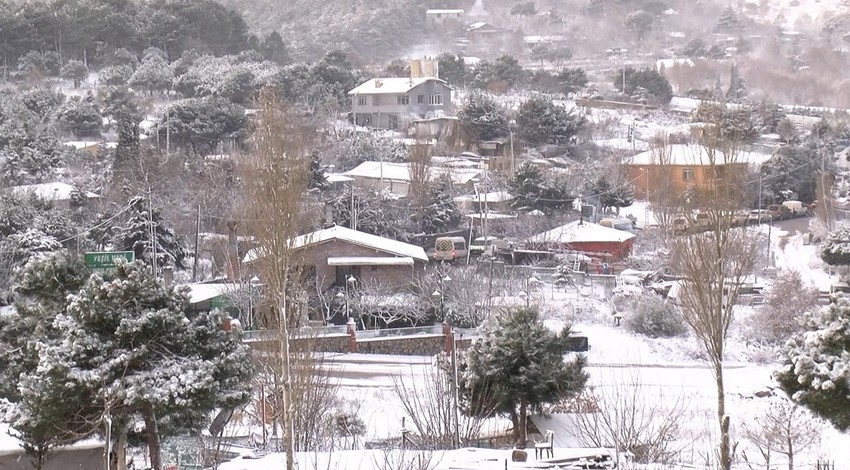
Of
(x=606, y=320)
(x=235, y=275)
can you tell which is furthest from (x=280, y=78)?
(x=606, y=320)

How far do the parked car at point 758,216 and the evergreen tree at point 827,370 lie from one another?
17.6m

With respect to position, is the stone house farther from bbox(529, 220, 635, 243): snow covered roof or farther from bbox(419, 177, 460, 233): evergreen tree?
bbox(419, 177, 460, 233): evergreen tree

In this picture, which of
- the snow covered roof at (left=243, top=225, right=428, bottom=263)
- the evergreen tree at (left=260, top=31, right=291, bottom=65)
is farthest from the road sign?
the evergreen tree at (left=260, top=31, right=291, bottom=65)

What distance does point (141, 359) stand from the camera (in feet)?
26.5

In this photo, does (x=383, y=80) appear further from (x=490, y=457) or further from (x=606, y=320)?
(x=490, y=457)

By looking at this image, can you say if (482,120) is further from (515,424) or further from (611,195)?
(515,424)

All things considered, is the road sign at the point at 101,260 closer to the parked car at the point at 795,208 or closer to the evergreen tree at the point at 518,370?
the evergreen tree at the point at 518,370

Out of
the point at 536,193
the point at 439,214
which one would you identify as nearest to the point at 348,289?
the point at 439,214

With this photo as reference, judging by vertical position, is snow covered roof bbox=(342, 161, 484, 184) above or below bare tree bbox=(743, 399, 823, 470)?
above

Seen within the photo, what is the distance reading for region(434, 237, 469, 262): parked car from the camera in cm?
2184

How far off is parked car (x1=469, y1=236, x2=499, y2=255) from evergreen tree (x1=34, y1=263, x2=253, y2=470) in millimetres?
14228

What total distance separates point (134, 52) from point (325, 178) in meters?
19.2

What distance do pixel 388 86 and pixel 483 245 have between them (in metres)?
14.6

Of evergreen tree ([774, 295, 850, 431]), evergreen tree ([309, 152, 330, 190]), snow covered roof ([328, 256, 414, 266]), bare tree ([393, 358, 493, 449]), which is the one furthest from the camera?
evergreen tree ([309, 152, 330, 190])
